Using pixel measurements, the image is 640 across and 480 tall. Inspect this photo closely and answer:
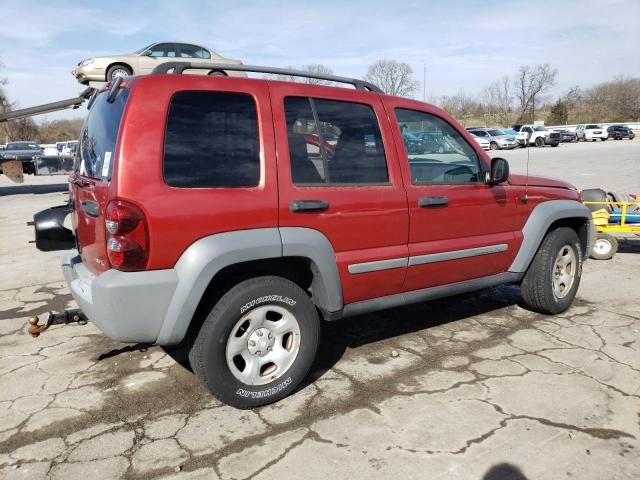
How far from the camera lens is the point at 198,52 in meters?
14.1

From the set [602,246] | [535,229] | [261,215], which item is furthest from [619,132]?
[261,215]

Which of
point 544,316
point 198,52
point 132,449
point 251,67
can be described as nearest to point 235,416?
point 132,449

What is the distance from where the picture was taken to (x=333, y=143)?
10.6 ft

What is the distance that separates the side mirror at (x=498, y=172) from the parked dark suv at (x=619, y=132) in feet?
162

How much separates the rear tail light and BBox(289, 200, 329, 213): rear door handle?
0.85m

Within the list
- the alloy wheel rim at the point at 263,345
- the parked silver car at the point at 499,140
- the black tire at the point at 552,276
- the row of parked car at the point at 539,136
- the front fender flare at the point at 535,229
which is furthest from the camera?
the row of parked car at the point at 539,136

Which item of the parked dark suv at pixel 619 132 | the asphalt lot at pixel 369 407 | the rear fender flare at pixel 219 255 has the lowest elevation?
the asphalt lot at pixel 369 407

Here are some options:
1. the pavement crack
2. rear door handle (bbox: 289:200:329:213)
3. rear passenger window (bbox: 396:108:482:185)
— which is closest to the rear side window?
rear door handle (bbox: 289:200:329:213)

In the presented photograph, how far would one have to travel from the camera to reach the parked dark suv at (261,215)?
2.64 metres

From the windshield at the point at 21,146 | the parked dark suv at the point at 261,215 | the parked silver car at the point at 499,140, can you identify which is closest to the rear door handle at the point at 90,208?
the parked dark suv at the point at 261,215

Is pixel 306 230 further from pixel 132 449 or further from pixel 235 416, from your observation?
pixel 132 449

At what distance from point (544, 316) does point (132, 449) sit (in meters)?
3.67

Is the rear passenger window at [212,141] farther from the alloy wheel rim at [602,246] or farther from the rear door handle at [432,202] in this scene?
the alloy wheel rim at [602,246]

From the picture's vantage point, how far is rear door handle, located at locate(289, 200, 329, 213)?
297 cm
